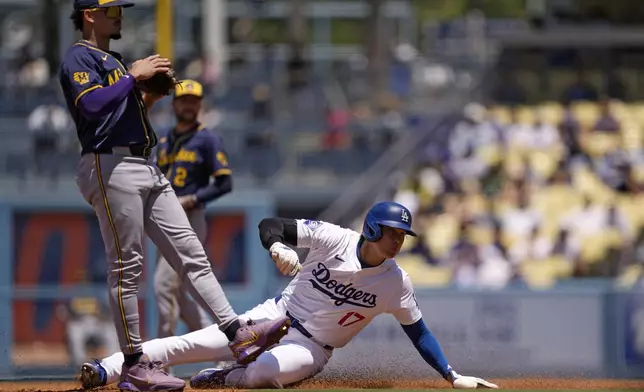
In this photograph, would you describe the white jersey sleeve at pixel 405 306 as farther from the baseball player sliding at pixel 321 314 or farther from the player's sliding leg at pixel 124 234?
the player's sliding leg at pixel 124 234

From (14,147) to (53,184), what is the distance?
1.04 meters

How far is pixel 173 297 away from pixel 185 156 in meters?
0.98

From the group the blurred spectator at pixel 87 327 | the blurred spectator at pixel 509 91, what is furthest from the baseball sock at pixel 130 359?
the blurred spectator at pixel 509 91

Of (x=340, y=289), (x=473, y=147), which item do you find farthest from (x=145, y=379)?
(x=473, y=147)

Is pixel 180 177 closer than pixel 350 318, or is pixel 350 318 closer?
pixel 350 318

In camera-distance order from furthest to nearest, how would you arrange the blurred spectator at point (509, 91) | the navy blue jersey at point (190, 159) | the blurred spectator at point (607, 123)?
1. the blurred spectator at point (509, 91)
2. the blurred spectator at point (607, 123)
3. the navy blue jersey at point (190, 159)

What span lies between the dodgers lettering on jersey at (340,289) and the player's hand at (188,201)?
60.8 inches

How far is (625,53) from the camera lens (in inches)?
715

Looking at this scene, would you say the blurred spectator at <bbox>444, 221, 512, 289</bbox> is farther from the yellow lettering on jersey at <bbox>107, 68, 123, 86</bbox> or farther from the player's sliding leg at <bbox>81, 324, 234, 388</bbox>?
the yellow lettering on jersey at <bbox>107, 68, 123, 86</bbox>

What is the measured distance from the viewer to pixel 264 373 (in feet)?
21.6

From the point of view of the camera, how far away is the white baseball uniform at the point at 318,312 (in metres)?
6.62

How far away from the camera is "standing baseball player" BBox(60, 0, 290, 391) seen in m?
6.06

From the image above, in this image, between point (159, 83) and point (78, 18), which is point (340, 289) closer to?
point (159, 83)

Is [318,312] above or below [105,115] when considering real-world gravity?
below
